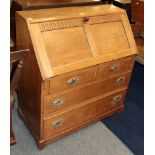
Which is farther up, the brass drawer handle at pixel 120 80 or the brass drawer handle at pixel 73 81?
the brass drawer handle at pixel 73 81

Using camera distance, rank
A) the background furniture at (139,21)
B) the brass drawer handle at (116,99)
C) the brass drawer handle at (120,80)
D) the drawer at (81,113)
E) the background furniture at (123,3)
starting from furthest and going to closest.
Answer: the background furniture at (123,3) → the background furniture at (139,21) → the brass drawer handle at (116,99) → the brass drawer handle at (120,80) → the drawer at (81,113)

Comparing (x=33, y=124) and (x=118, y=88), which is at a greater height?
(x=118, y=88)

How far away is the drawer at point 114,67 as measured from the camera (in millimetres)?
1857

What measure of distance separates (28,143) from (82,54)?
35.7 inches

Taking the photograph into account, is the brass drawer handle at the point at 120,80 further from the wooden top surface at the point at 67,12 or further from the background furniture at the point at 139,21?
the background furniture at the point at 139,21

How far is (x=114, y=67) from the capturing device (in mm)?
1959

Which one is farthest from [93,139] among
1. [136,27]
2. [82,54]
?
[136,27]

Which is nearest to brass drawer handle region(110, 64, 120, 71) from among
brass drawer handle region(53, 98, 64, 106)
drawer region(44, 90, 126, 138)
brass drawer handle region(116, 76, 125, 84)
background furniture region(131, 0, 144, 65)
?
brass drawer handle region(116, 76, 125, 84)

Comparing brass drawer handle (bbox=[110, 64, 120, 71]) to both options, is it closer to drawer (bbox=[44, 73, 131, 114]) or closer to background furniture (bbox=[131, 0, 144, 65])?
drawer (bbox=[44, 73, 131, 114])

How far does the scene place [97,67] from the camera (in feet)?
5.90

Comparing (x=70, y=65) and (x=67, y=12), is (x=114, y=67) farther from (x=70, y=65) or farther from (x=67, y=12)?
(x=67, y=12)

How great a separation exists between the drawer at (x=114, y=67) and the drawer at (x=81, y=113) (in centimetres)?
24

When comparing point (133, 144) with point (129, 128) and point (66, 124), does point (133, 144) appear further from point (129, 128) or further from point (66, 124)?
point (66, 124)

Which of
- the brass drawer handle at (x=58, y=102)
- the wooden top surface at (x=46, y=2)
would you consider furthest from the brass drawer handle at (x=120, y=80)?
the wooden top surface at (x=46, y=2)
